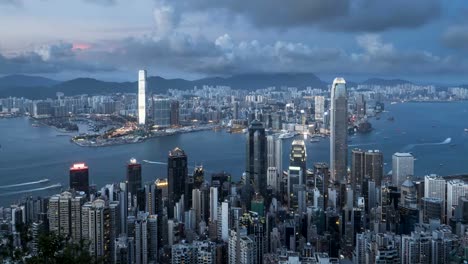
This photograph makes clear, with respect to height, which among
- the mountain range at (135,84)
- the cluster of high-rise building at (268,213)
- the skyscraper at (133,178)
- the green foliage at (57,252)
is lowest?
the cluster of high-rise building at (268,213)

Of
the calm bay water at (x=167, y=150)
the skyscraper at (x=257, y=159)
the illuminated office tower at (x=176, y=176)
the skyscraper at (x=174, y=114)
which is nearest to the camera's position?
the illuminated office tower at (x=176, y=176)

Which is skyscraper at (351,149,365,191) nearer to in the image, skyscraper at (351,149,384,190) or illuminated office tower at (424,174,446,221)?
skyscraper at (351,149,384,190)

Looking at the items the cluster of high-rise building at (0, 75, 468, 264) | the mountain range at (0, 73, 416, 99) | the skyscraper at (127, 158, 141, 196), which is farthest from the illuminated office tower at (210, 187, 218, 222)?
the mountain range at (0, 73, 416, 99)

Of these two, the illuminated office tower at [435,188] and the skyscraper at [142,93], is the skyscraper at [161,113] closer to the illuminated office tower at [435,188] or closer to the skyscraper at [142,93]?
the skyscraper at [142,93]

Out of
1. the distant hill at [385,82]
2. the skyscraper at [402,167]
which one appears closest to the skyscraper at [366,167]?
the skyscraper at [402,167]

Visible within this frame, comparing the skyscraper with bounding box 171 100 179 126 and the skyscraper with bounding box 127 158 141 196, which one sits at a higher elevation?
the skyscraper with bounding box 171 100 179 126

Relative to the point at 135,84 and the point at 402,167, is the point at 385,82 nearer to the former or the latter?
the point at 135,84
